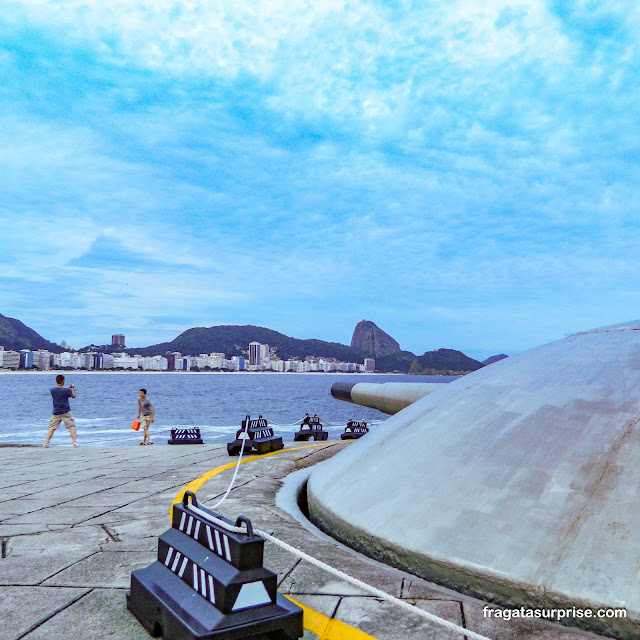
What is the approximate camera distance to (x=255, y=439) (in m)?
8.66

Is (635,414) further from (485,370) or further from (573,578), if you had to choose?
(485,370)

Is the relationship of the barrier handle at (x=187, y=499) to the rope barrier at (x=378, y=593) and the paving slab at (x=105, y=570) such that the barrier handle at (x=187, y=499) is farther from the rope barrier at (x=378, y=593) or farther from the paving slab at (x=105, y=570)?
the paving slab at (x=105, y=570)

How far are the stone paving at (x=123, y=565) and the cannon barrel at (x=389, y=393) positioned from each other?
1.53 metres

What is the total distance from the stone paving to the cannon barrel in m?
1.53

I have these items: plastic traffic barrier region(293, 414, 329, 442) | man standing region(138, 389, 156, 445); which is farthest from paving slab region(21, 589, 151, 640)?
plastic traffic barrier region(293, 414, 329, 442)

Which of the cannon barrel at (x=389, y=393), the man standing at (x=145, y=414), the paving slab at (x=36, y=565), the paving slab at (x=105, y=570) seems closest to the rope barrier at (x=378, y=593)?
the paving slab at (x=105, y=570)

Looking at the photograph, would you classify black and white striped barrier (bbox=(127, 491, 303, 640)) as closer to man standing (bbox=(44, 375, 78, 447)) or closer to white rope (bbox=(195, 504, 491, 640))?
white rope (bbox=(195, 504, 491, 640))

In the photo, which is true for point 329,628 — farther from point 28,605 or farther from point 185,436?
point 185,436

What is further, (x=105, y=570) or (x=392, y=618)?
(x=105, y=570)

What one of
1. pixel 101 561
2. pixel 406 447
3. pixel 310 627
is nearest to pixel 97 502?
pixel 101 561

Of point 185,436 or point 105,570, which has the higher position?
point 105,570

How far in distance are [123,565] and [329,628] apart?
1465 millimetres

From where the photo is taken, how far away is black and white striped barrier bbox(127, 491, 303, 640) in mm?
2057

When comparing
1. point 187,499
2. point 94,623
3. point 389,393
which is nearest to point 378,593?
point 187,499
